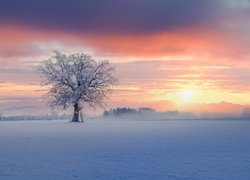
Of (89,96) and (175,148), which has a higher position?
(89,96)

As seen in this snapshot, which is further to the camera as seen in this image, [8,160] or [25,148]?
[25,148]

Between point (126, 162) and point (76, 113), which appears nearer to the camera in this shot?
point (126, 162)

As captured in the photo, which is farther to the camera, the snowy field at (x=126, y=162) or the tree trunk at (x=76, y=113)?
the tree trunk at (x=76, y=113)

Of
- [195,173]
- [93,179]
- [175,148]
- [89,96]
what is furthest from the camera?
[89,96]

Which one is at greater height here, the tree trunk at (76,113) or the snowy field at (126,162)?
the tree trunk at (76,113)

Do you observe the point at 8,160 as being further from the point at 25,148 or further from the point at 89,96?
the point at 89,96

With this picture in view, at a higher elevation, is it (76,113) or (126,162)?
(76,113)

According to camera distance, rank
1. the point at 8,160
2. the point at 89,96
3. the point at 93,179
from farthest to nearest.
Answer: the point at 89,96, the point at 8,160, the point at 93,179

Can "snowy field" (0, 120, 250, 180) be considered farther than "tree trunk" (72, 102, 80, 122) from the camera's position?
No

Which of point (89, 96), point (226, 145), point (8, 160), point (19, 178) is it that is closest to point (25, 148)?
point (8, 160)

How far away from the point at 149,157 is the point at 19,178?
494cm

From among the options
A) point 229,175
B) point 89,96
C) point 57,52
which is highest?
point 57,52

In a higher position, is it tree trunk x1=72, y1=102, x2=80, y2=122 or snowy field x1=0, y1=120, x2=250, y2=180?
tree trunk x1=72, y1=102, x2=80, y2=122

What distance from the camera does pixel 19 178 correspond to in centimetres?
1010
